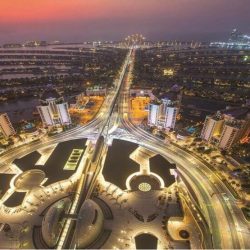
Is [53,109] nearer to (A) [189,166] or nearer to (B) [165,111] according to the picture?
(B) [165,111]

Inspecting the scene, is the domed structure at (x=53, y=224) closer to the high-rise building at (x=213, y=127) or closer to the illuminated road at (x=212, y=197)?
the illuminated road at (x=212, y=197)

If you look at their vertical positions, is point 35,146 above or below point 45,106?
below

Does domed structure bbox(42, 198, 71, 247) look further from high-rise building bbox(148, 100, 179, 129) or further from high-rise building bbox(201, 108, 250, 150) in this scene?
high-rise building bbox(201, 108, 250, 150)

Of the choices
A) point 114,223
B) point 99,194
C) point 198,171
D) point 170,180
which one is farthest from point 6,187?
point 198,171

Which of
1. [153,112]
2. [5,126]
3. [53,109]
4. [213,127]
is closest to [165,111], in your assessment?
[153,112]

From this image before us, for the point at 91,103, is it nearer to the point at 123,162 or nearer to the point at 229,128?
the point at 123,162

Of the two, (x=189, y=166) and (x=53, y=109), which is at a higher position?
(x=53, y=109)

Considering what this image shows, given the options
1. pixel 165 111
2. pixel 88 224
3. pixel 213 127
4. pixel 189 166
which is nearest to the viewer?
pixel 88 224
